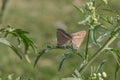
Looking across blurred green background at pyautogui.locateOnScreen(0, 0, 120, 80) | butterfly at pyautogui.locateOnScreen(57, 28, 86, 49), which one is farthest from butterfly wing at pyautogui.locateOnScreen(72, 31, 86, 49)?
blurred green background at pyautogui.locateOnScreen(0, 0, 120, 80)

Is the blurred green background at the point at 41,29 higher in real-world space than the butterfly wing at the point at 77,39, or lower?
lower

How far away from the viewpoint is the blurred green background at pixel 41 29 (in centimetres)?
857

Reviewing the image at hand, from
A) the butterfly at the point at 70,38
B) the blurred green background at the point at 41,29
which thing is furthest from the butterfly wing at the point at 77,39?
the blurred green background at the point at 41,29

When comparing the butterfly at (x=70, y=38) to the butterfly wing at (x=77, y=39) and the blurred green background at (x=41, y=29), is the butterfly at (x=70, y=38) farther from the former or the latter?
the blurred green background at (x=41, y=29)

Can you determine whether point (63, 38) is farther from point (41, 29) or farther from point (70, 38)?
point (41, 29)

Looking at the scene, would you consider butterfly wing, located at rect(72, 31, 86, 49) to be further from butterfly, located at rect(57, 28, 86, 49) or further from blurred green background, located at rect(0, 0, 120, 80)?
blurred green background, located at rect(0, 0, 120, 80)

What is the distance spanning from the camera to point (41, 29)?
464 inches

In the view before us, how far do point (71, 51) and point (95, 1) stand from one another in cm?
Answer: 25

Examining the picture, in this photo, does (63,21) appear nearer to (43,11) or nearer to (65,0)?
(43,11)

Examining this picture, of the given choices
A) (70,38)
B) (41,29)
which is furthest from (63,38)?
(41,29)

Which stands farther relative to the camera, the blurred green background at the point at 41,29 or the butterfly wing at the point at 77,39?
the blurred green background at the point at 41,29

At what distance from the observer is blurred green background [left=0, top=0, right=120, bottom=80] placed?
857 cm

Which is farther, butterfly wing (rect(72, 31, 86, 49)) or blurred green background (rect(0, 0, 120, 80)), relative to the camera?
A: blurred green background (rect(0, 0, 120, 80))

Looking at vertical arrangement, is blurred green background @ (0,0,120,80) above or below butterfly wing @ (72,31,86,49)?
below
